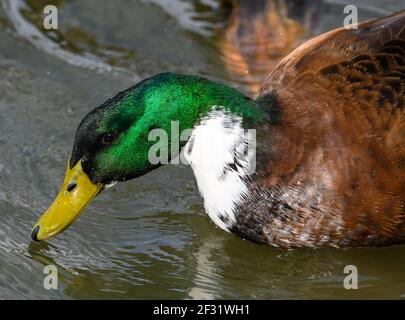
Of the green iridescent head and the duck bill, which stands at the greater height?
the green iridescent head

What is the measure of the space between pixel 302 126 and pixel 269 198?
42 centimetres

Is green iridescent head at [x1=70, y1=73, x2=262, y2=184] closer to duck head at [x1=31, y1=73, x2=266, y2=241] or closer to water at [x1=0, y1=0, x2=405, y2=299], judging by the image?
duck head at [x1=31, y1=73, x2=266, y2=241]

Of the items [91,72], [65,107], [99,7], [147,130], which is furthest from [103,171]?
[99,7]

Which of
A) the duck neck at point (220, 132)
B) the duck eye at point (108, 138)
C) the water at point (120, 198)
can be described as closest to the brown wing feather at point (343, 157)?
the duck neck at point (220, 132)

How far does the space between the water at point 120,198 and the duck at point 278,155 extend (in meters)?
0.30

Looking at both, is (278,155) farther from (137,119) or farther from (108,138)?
(108,138)

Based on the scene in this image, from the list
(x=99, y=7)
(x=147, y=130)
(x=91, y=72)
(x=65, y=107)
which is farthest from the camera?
(x=99, y=7)

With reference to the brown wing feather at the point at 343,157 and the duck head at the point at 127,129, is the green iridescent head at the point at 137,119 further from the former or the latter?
the brown wing feather at the point at 343,157

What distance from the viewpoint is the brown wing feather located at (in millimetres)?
5125

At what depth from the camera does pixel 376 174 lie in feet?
16.8

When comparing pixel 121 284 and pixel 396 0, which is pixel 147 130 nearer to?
pixel 121 284

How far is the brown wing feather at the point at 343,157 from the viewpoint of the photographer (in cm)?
512

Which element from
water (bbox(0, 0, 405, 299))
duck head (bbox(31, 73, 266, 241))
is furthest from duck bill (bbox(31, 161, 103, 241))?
water (bbox(0, 0, 405, 299))

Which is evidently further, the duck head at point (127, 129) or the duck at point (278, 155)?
the duck at point (278, 155)
